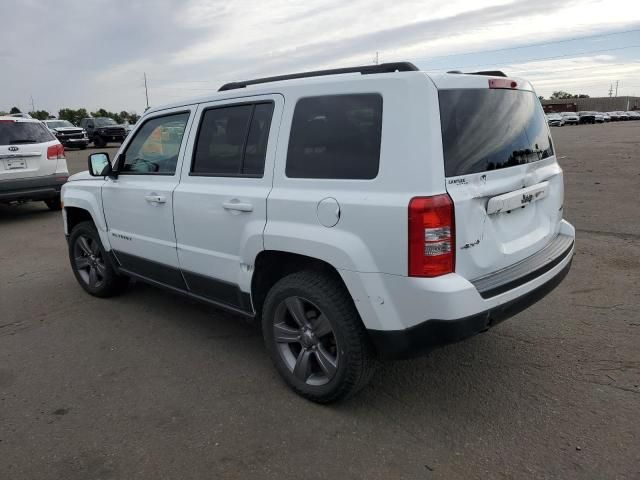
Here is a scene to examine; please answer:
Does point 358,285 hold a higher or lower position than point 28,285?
higher

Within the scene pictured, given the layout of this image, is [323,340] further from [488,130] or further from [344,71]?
[344,71]

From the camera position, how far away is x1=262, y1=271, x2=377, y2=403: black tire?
2.85 m

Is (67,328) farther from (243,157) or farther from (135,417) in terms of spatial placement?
(243,157)

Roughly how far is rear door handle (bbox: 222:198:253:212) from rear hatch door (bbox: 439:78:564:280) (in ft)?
4.13


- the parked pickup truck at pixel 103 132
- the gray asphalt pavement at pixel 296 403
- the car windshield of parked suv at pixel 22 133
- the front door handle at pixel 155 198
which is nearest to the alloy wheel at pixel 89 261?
the gray asphalt pavement at pixel 296 403

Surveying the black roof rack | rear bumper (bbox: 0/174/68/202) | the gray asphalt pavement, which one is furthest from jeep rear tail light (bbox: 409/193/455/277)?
rear bumper (bbox: 0/174/68/202)

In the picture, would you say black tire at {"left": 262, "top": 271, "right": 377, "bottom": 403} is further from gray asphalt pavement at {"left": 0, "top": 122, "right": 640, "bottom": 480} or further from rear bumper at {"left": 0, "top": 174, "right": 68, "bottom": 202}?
rear bumper at {"left": 0, "top": 174, "right": 68, "bottom": 202}

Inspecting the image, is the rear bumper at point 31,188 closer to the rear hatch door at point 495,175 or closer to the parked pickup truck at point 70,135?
the rear hatch door at point 495,175

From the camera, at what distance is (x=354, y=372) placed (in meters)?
2.88

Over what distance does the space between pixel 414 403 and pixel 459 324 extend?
795 millimetres

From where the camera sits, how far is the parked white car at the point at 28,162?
8930 millimetres

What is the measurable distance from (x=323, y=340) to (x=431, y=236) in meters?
0.99

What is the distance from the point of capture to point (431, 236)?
2.52 m

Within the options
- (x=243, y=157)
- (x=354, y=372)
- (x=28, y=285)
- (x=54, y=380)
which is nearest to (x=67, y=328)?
(x=54, y=380)
